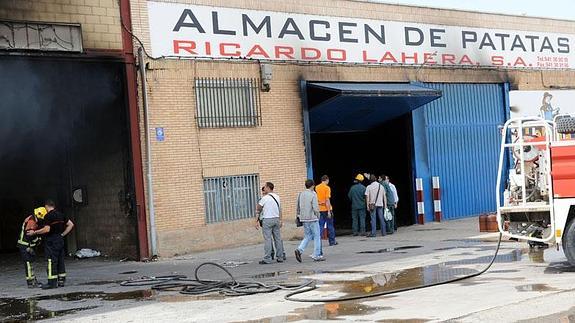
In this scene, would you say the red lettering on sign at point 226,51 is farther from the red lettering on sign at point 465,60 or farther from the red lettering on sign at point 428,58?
the red lettering on sign at point 465,60

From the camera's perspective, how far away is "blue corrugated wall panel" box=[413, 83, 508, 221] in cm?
2583

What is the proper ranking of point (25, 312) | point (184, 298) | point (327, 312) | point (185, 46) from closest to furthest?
point (327, 312), point (25, 312), point (184, 298), point (185, 46)

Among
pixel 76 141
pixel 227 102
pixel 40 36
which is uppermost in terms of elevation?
pixel 40 36

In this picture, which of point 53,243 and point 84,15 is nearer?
point 53,243

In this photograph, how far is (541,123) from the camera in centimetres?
1361

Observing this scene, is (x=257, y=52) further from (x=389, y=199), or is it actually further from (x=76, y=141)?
(x=389, y=199)

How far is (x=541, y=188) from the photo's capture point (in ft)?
44.4

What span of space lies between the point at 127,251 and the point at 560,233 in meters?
10.8

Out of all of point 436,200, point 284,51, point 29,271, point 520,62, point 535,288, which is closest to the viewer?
point 535,288

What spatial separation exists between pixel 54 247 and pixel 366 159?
1406 cm

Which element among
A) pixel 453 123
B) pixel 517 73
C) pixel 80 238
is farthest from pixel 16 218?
pixel 517 73

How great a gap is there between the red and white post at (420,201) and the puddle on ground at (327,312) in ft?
47.3

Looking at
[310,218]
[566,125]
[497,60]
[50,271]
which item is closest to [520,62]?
[497,60]

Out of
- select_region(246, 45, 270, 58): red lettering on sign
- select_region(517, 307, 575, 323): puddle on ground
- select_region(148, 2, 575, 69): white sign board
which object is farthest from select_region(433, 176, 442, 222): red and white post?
select_region(517, 307, 575, 323): puddle on ground
